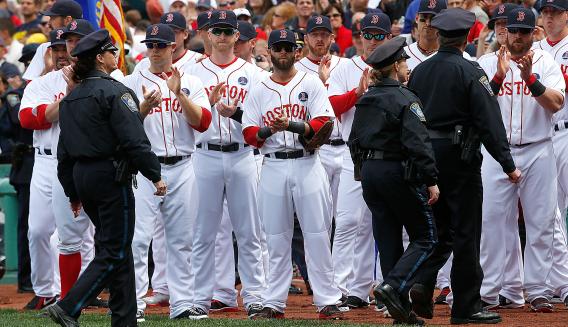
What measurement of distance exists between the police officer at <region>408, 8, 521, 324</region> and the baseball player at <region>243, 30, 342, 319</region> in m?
1.05

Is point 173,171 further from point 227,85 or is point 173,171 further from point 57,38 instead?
point 57,38

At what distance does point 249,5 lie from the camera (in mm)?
18469

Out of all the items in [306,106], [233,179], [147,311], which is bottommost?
[147,311]

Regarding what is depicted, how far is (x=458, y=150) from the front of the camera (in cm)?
955

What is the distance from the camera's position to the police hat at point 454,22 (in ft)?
31.4

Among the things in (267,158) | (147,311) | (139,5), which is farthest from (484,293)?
(139,5)

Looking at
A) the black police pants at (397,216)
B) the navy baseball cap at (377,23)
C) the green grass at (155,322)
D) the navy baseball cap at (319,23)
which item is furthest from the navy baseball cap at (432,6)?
the green grass at (155,322)

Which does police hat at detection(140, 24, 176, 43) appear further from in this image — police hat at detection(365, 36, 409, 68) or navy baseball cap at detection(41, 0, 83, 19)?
police hat at detection(365, 36, 409, 68)

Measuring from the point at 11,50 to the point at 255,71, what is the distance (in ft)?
28.8

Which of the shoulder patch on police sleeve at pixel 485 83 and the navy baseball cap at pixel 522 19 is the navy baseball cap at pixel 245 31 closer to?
the navy baseball cap at pixel 522 19

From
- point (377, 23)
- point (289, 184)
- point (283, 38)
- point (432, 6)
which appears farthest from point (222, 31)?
→ point (432, 6)

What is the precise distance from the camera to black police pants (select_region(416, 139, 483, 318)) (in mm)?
9562

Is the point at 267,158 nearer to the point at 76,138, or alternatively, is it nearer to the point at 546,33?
the point at 76,138

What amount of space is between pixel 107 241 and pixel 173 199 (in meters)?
1.73
